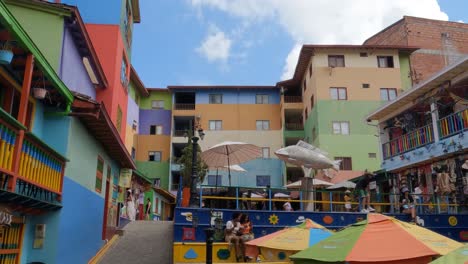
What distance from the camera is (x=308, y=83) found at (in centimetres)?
3547

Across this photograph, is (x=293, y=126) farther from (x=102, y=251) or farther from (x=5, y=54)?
(x=5, y=54)

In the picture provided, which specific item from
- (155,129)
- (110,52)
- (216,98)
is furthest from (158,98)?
(110,52)

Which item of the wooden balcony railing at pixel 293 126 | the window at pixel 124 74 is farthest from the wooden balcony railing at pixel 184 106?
the window at pixel 124 74

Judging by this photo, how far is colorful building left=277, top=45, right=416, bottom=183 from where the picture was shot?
31750mm

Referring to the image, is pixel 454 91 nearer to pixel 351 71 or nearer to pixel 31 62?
pixel 31 62

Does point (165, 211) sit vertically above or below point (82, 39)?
below

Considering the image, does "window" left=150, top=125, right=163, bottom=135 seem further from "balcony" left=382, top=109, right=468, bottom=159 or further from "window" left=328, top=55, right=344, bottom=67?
"balcony" left=382, top=109, right=468, bottom=159

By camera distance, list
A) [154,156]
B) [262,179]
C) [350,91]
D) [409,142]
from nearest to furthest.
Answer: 1. [409,142]
2. [350,91]
3. [262,179]
4. [154,156]

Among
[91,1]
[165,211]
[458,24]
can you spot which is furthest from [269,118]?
[91,1]

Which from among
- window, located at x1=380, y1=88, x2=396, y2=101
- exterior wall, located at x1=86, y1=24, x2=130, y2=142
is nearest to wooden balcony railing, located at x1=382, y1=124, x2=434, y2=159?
exterior wall, located at x1=86, y1=24, x2=130, y2=142

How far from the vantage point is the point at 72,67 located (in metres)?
12.3

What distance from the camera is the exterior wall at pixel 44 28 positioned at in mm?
11070

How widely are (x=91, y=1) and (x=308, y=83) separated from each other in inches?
812

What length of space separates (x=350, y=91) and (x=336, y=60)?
260cm
